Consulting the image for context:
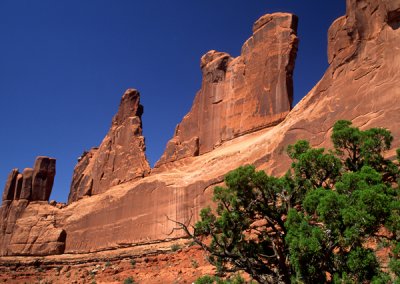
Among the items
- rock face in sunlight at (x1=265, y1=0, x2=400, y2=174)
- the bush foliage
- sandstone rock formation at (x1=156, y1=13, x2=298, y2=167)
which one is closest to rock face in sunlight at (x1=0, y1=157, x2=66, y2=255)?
sandstone rock formation at (x1=156, y1=13, x2=298, y2=167)

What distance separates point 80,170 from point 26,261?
1650 cm

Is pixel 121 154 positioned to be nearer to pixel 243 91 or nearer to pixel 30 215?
pixel 30 215

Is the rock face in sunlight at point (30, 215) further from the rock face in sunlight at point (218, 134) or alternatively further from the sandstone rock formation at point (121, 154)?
the sandstone rock formation at point (121, 154)

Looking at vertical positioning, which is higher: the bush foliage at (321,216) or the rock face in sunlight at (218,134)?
the rock face in sunlight at (218,134)

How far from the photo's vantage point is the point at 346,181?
39.7 feet

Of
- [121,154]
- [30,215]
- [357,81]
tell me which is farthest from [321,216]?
[30,215]

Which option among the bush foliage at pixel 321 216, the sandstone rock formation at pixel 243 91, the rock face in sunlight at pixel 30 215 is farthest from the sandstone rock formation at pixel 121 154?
the bush foliage at pixel 321 216

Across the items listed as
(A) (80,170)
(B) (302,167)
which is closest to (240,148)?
(B) (302,167)

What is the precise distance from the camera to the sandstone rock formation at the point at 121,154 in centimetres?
4331

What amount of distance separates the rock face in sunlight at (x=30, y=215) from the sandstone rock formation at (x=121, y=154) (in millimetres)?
4572

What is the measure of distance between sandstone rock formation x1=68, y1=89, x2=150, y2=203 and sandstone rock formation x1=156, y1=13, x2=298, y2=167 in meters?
3.81

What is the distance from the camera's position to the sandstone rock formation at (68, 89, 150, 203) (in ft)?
142

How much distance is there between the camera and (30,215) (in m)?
50.4

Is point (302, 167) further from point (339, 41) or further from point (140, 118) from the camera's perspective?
point (140, 118)
